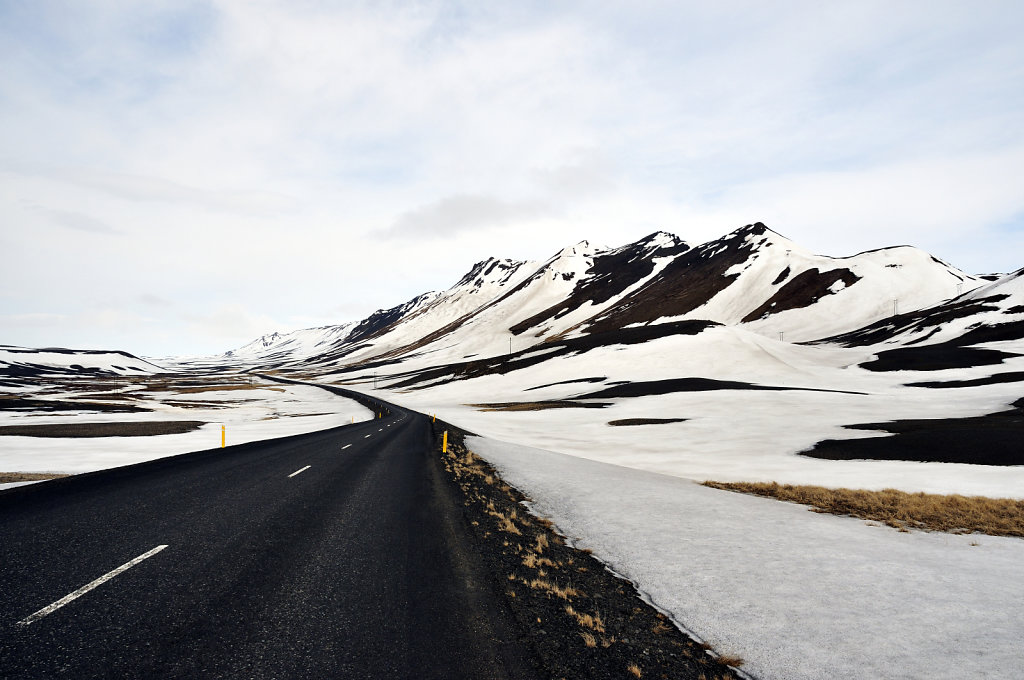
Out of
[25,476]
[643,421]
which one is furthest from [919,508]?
[643,421]

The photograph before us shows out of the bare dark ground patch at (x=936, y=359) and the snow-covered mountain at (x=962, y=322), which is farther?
the snow-covered mountain at (x=962, y=322)

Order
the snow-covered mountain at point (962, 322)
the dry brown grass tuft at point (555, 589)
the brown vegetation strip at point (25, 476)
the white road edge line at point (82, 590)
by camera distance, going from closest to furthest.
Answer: the white road edge line at point (82, 590), the dry brown grass tuft at point (555, 589), the brown vegetation strip at point (25, 476), the snow-covered mountain at point (962, 322)

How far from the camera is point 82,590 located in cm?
641

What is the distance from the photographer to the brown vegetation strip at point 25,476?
15.6 meters

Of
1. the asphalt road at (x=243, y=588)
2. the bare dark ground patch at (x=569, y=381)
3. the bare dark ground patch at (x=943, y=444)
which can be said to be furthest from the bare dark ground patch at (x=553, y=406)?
the asphalt road at (x=243, y=588)

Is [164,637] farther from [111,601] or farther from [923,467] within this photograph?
[923,467]

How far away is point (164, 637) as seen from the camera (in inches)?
212

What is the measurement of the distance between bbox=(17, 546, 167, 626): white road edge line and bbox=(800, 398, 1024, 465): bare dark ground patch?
92.2ft

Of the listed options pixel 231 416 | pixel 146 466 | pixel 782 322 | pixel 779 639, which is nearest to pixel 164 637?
pixel 779 639

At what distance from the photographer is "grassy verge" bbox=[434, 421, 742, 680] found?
542 cm

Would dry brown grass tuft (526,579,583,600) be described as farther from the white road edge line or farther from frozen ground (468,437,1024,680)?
the white road edge line

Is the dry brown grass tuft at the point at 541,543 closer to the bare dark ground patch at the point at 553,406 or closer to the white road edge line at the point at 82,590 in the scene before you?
the white road edge line at the point at 82,590

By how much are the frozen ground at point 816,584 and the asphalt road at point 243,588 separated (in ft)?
9.68

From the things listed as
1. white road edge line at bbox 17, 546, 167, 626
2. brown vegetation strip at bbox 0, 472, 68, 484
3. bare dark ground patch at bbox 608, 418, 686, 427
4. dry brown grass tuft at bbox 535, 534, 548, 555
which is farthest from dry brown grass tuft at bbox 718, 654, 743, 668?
bare dark ground patch at bbox 608, 418, 686, 427
